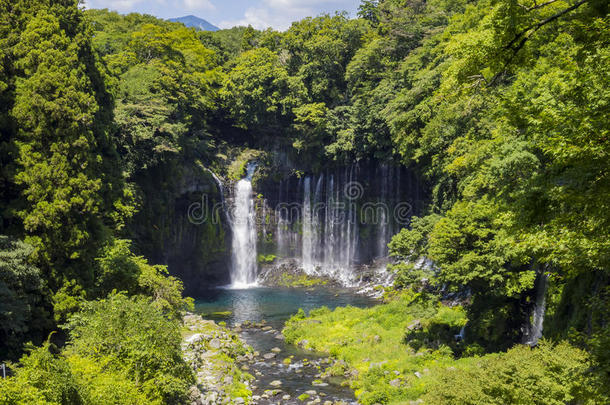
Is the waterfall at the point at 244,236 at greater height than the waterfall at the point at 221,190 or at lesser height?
lesser

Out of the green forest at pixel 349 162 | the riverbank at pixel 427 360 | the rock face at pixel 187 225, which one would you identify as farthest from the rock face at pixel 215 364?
Answer: the rock face at pixel 187 225

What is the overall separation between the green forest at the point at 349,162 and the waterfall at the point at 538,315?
0.52m


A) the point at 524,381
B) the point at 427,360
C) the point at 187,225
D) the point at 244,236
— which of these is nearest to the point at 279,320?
the point at 427,360

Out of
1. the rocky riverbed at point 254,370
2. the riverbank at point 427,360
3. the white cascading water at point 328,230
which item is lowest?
the rocky riverbed at point 254,370

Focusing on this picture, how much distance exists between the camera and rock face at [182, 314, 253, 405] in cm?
1684

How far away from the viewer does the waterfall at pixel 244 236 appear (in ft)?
144

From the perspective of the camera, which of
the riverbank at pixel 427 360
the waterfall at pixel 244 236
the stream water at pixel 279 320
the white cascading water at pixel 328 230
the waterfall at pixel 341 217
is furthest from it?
the white cascading water at pixel 328 230

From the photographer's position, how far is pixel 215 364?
65.5ft

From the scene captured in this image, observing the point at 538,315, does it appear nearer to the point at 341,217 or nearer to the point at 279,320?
the point at 279,320

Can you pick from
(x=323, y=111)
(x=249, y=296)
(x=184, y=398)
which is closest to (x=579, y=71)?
(x=184, y=398)

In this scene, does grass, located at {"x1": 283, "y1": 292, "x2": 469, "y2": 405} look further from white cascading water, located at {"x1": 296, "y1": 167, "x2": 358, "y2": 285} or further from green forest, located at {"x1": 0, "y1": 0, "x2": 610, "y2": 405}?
white cascading water, located at {"x1": 296, "y1": 167, "x2": 358, "y2": 285}

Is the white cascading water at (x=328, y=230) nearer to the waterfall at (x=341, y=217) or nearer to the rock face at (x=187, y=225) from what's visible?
the waterfall at (x=341, y=217)

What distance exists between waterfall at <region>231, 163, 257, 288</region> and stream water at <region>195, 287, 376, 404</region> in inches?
114

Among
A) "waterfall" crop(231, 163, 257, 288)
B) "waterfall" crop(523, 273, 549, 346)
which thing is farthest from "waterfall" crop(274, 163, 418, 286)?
"waterfall" crop(523, 273, 549, 346)
